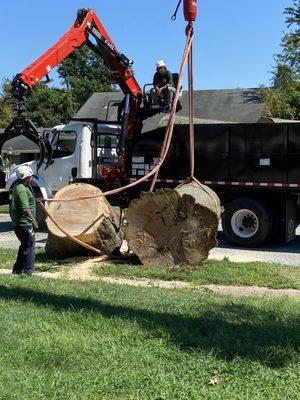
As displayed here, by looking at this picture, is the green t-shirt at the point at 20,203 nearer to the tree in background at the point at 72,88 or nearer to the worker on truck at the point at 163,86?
the worker on truck at the point at 163,86

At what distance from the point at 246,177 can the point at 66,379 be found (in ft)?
30.5

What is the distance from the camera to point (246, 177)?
13.0m

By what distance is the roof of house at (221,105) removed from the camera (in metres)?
35.4

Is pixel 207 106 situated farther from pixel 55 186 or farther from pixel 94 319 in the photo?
pixel 94 319

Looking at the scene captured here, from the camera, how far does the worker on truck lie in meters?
13.8

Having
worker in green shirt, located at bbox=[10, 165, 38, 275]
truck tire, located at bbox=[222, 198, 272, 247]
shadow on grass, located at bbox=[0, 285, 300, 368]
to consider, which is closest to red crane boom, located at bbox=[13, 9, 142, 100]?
truck tire, located at bbox=[222, 198, 272, 247]

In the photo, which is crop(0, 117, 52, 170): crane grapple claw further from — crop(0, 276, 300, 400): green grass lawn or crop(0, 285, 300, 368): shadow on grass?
crop(0, 285, 300, 368): shadow on grass

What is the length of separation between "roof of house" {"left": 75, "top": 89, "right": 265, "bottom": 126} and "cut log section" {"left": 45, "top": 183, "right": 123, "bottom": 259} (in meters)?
23.8

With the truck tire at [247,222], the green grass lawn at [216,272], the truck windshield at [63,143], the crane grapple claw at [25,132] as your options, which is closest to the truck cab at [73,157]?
the truck windshield at [63,143]

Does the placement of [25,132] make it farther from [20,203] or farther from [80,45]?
[20,203]

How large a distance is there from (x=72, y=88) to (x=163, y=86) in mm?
53924

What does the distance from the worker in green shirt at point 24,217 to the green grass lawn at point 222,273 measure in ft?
3.76

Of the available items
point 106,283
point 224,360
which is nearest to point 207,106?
point 106,283

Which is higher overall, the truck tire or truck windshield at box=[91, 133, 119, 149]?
truck windshield at box=[91, 133, 119, 149]
